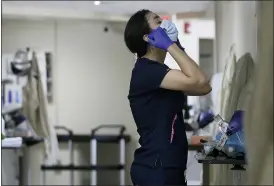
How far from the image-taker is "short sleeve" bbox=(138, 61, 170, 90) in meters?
1.69

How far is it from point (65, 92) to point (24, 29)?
92 cm

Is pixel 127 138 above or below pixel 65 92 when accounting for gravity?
below

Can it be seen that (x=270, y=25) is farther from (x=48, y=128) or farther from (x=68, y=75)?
(x=68, y=75)

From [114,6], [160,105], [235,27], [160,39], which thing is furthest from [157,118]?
[114,6]

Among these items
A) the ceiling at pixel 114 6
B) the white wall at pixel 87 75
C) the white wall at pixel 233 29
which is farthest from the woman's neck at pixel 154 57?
the white wall at pixel 87 75

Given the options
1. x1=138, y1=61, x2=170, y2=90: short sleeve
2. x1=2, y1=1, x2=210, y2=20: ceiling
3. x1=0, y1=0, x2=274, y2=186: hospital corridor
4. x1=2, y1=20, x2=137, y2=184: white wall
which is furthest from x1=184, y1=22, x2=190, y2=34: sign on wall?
x1=138, y1=61, x2=170, y2=90: short sleeve

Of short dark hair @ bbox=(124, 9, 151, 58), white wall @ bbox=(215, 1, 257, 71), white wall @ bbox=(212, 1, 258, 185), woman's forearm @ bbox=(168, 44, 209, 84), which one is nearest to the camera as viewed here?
woman's forearm @ bbox=(168, 44, 209, 84)

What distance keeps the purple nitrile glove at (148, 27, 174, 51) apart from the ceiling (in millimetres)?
3444

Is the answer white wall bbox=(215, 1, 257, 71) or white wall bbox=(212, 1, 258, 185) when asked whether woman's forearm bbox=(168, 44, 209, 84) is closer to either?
white wall bbox=(212, 1, 258, 185)

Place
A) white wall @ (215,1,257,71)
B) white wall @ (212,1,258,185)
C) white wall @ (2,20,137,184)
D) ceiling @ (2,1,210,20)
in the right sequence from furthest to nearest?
1. white wall @ (2,20,137,184)
2. ceiling @ (2,1,210,20)
3. white wall @ (215,1,257,71)
4. white wall @ (212,1,258,185)

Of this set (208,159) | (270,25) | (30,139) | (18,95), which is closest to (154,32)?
(208,159)

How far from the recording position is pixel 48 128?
439cm

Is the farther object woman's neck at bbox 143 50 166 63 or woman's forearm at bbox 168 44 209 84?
woman's neck at bbox 143 50 166 63

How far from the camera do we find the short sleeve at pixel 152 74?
1689 millimetres
